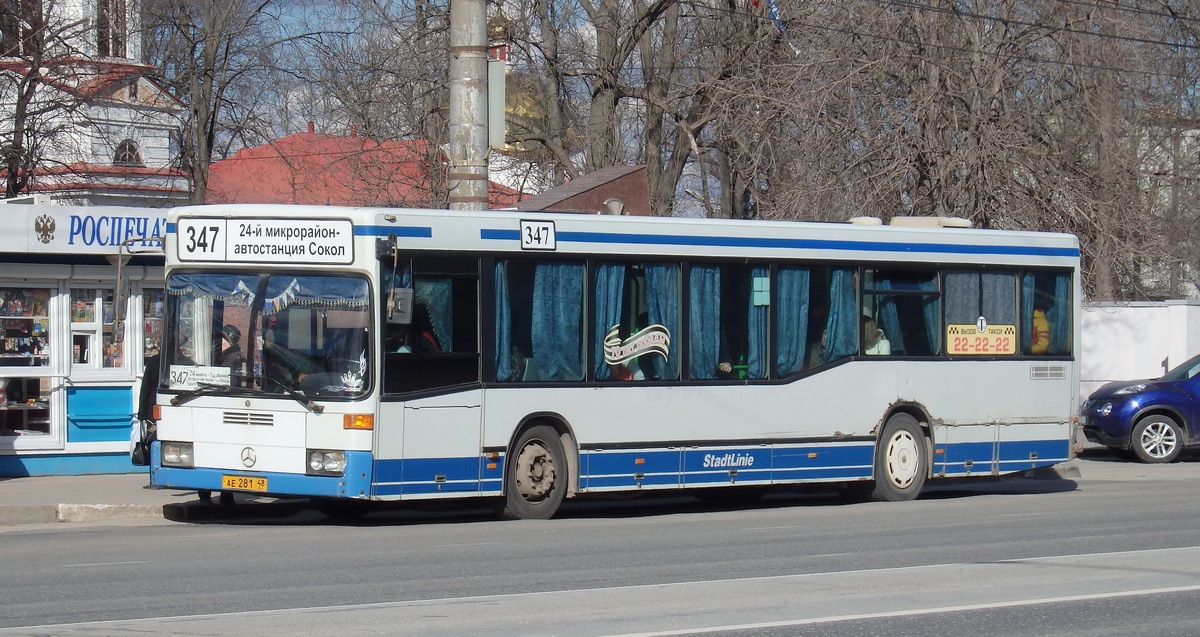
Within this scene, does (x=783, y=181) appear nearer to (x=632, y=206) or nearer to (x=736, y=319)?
(x=632, y=206)

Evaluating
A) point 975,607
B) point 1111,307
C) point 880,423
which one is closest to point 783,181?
point 1111,307

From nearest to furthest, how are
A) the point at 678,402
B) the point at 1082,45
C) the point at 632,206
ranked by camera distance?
the point at 678,402, the point at 632,206, the point at 1082,45

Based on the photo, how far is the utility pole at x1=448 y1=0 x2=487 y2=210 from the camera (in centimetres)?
1545

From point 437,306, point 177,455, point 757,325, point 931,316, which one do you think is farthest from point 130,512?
point 931,316

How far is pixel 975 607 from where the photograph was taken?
8664 mm

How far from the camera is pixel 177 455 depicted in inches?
509

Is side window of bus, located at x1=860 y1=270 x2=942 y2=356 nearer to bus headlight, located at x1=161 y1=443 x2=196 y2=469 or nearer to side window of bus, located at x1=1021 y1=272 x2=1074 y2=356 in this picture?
side window of bus, located at x1=1021 y1=272 x2=1074 y2=356

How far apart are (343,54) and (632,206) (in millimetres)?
13563

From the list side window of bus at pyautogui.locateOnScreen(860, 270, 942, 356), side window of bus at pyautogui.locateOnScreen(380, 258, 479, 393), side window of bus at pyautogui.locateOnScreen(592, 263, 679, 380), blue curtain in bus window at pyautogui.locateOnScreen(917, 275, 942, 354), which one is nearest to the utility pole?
side window of bus at pyautogui.locateOnScreen(592, 263, 679, 380)

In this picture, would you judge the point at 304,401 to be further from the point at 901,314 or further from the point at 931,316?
the point at 931,316

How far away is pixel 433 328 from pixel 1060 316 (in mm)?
8246

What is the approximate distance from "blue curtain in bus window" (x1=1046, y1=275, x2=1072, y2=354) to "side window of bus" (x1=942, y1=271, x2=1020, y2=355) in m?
0.59

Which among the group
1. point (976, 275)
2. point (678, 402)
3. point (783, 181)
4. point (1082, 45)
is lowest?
point (678, 402)

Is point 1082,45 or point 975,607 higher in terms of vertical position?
point 1082,45
